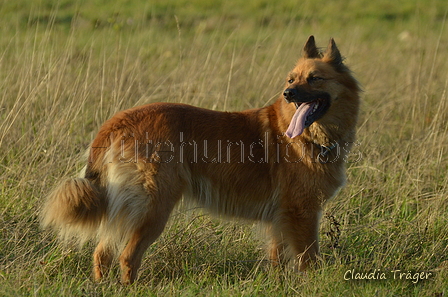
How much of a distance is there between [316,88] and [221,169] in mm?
923

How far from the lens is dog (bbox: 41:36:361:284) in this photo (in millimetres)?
3461

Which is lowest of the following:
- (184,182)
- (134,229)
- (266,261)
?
(266,261)

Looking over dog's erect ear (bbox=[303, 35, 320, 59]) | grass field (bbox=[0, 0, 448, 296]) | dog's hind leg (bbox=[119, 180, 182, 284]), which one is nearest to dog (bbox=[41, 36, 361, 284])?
dog's hind leg (bbox=[119, 180, 182, 284])

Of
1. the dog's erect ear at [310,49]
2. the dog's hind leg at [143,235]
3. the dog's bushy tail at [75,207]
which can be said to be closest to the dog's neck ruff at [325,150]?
the dog's erect ear at [310,49]

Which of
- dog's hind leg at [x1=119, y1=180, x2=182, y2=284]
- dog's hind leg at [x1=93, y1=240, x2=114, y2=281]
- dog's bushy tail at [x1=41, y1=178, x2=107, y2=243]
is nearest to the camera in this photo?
dog's bushy tail at [x1=41, y1=178, x2=107, y2=243]

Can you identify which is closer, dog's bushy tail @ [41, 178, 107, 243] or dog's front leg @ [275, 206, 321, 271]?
dog's bushy tail @ [41, 178, 107, 243]

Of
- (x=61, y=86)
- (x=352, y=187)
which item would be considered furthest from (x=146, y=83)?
(x=352, y=187)

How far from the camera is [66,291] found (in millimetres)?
3291

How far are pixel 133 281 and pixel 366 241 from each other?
6.05 ft

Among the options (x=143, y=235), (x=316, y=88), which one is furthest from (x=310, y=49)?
(x=143, y=235)

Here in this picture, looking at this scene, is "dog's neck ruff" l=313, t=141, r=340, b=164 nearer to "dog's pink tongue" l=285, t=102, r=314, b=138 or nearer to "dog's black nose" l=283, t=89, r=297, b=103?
"dog's pink tongue" l=285, t=102, r=314, b=138

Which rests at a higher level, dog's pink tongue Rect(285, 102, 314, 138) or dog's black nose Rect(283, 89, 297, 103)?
dog's black nose Rect(283, 89, 297, 103)

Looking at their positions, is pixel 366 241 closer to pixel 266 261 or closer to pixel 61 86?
pixel 266 261

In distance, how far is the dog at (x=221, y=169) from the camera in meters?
3.46
